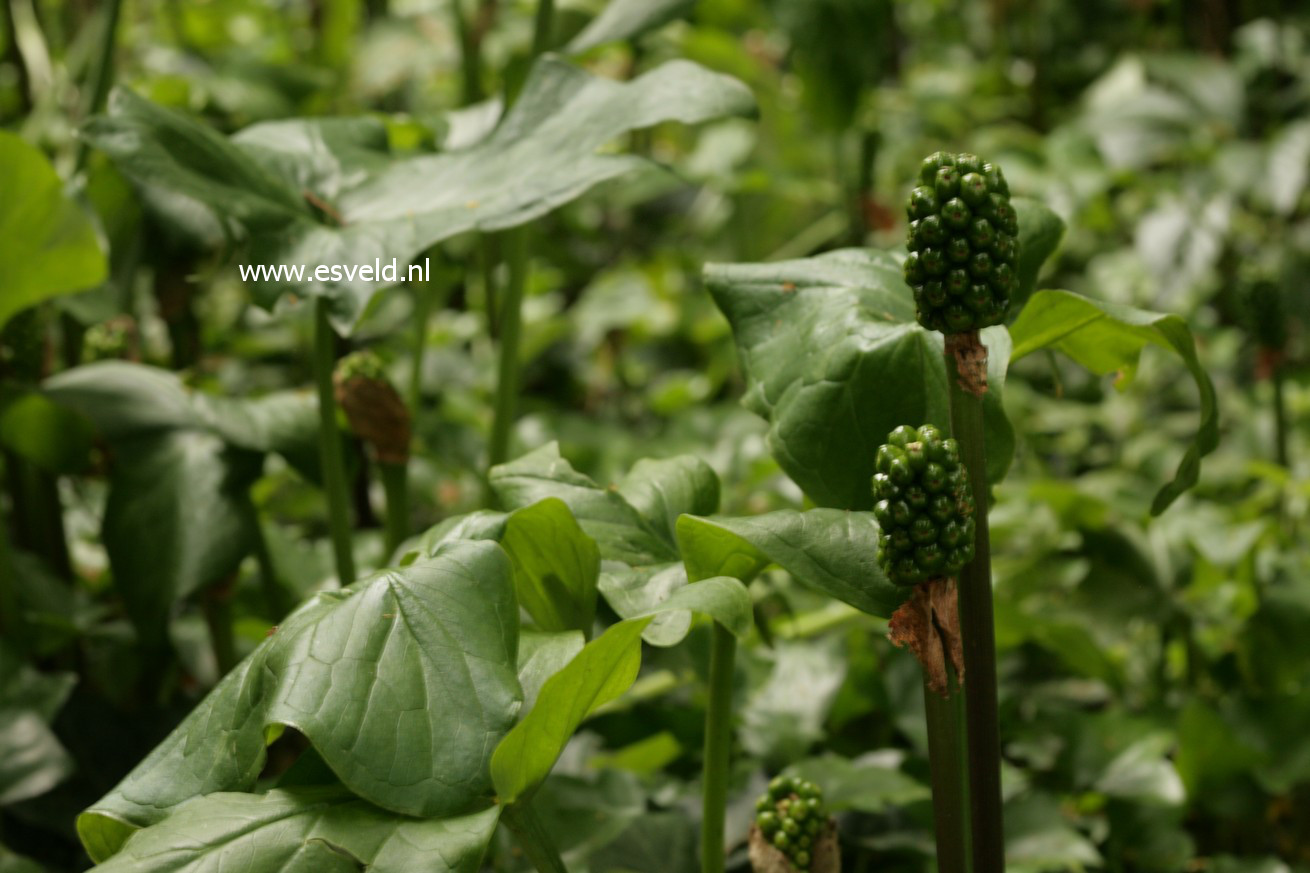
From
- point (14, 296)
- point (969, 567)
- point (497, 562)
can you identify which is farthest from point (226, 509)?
point (969, 567)

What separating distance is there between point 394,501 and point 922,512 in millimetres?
480

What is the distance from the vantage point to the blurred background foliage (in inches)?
32.4

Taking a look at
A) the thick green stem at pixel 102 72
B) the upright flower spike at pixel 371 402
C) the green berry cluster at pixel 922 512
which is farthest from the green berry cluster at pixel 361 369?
the green berry cluster at pixel 922 512

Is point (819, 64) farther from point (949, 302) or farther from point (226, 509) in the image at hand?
point (949, 302)

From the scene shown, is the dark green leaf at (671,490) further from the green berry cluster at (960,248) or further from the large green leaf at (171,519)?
the large green leaf at (171,519)

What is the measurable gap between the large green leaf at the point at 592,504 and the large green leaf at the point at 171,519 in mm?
285

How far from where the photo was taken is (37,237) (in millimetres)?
785

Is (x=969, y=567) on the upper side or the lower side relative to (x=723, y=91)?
lower

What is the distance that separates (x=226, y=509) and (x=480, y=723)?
418 millimetres

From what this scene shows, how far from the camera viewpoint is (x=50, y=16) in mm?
1859

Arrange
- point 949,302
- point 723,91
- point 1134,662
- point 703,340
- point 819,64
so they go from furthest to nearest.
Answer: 1. point 703,340
2. point 819,64
3. point 1134,662
4. point 723,91
5. point 949,302

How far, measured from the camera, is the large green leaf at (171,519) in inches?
30.8

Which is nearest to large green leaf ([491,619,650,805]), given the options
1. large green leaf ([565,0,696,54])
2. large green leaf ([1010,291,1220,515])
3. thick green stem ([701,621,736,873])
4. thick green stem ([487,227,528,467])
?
thick green stem ([701,621,736,873])

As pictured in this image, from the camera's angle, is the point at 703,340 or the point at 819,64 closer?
the point at 819,64
